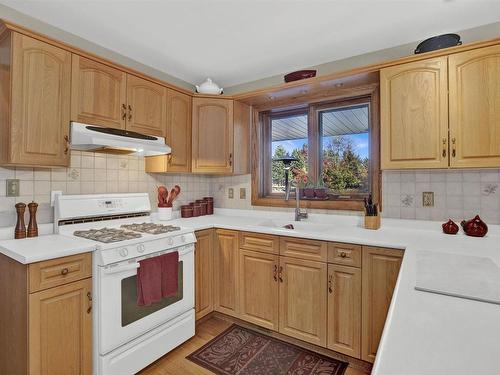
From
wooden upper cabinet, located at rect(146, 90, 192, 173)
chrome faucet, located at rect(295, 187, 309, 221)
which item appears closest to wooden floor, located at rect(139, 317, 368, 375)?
chrome faucet, located at rect(295, 187, 309, 221)

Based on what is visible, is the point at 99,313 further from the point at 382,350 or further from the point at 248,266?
the point at 382,350

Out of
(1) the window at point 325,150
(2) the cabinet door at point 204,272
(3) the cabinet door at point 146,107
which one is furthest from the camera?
(1) the window at point 325,150

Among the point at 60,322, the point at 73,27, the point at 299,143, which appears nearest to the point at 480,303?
the point at 60,322

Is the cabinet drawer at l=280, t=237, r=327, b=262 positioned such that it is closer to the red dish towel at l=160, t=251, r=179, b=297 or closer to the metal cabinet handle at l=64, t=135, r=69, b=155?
the red dish towel at l=160, t=251, r=179, b=297

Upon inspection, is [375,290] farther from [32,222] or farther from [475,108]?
[32,222]

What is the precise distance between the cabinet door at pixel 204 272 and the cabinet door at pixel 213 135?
68cm

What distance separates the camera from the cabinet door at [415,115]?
1.84m

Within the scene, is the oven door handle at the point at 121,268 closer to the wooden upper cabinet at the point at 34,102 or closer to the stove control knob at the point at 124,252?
the stove control knob at the point at 124,252

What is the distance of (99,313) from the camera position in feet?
5.28

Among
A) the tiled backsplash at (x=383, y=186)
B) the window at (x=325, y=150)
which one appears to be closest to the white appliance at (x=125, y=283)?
the tiled backsplash at (x=383, y=186)

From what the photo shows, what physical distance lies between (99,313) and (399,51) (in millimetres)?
2838

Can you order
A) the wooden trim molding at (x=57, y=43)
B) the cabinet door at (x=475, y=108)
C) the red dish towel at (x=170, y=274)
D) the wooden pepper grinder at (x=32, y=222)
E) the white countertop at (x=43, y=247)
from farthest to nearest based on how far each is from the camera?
the red dish towel at (x=170, y=274), the wooden pepper grinder at (x=32, y=222), the cabinet door at (x=475, y=108), the wooden trim molding at (x=57, y=43), the white countertop at (x=43, y=247)

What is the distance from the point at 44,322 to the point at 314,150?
2373mm

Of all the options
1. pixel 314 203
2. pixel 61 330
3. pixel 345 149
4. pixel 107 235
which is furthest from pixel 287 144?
pixel 61 330
